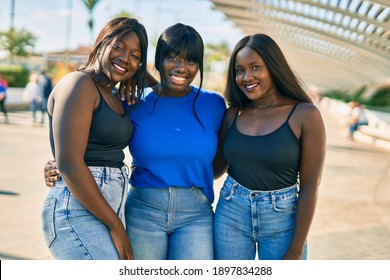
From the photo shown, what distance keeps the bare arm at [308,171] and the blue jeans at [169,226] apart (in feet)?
1.60

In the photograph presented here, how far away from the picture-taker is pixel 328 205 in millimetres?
7805

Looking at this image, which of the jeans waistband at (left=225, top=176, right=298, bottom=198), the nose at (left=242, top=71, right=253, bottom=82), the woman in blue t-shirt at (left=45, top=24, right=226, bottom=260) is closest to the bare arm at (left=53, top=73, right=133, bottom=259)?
the woman in blue t-shirt at (left=45, top=24, right=226, bottom=260)

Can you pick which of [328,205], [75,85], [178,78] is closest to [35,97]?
[328,205]

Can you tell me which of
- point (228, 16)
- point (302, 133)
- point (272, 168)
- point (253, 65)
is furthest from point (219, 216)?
point (228, 16)

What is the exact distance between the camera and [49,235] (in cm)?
270

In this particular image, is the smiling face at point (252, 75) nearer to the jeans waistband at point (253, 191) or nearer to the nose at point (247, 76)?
the nose at point (247, 76)

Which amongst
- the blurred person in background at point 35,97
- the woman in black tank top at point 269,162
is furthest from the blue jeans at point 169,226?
the blurred person in background at point 35,97

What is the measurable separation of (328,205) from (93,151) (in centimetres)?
568

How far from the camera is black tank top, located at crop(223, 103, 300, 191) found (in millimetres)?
2887

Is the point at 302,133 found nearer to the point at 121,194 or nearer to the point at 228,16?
the point at 121,194

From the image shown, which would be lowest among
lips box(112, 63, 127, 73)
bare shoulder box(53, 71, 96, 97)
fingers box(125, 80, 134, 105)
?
fingers box(125, 80, 134, 105)

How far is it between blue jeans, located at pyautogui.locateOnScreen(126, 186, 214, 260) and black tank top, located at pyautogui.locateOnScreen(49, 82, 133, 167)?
0.35 meters

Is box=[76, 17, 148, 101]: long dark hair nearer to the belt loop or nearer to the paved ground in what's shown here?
the belt loop

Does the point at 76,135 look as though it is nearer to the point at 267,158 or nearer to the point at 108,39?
the point at 108,39
